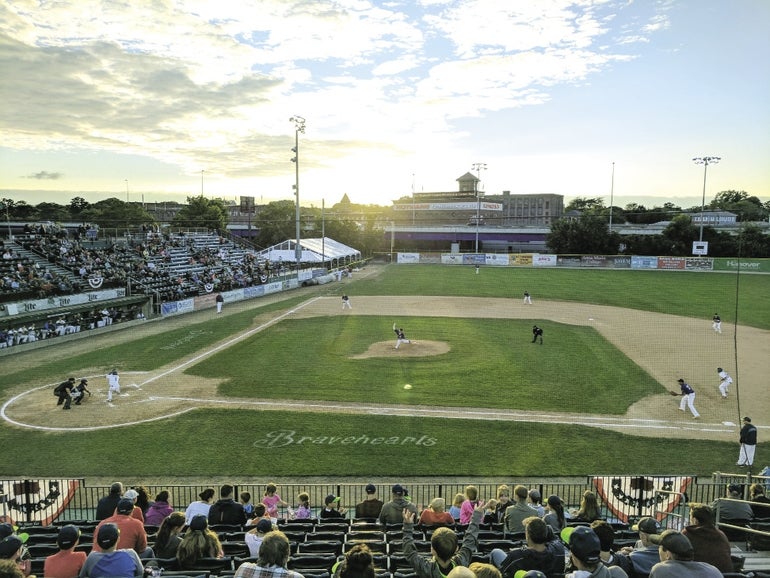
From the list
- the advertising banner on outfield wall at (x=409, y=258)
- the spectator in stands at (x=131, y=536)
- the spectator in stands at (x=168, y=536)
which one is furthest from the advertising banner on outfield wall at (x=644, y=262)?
the spectator in stands at (x=131, y=536)

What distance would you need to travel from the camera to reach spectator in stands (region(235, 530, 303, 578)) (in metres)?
5.14

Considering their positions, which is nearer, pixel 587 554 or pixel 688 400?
pixel 587 554

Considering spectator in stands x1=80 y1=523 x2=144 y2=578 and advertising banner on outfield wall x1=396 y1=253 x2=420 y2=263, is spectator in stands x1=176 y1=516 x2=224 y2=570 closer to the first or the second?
spectator in stands x1=80 y1=523 x2=144 y2=578

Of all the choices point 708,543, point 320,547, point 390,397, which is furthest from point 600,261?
point 320,547

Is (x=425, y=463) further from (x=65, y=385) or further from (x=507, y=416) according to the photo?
(x=65, y=385)

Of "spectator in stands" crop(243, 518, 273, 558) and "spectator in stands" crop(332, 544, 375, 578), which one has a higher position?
"spectator in stands" crop(332, 544, 375, 578)

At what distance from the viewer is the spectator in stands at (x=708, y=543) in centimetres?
648

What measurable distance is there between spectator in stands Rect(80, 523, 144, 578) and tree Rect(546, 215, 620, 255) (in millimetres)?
90137

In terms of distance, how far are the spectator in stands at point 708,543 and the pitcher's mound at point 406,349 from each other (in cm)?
2238

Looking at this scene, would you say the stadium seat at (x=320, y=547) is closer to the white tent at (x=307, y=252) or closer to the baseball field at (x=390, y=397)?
the baseball field at (x=390, y=397)

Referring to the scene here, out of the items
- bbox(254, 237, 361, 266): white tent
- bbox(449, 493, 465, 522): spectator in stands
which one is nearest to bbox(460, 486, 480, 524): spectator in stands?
bbox(449, 493, 465, 522): spectator in stands

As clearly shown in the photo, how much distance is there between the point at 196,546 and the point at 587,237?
3553 inches

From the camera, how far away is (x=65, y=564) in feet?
19.6

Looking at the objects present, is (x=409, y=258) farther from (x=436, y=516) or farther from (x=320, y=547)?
(x=320, y=547)
